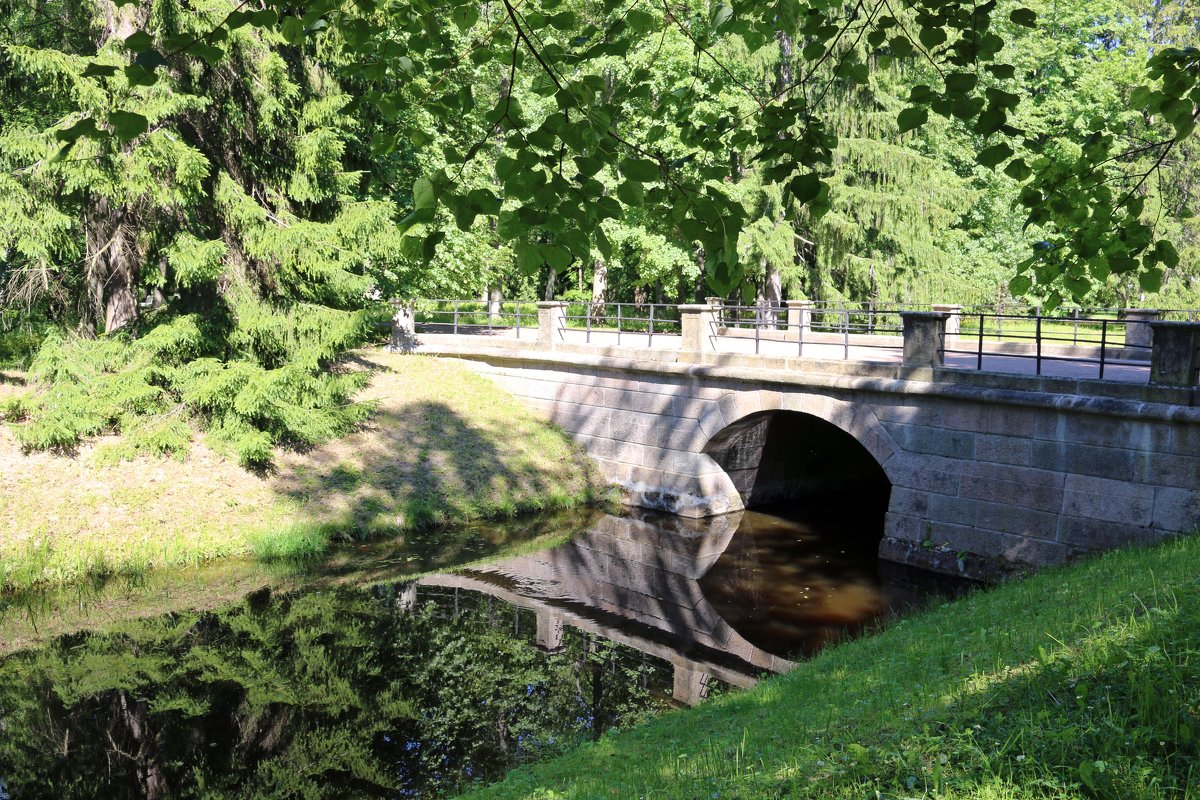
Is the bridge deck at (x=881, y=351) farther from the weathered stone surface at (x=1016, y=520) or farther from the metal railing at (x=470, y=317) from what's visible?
the weathered stone surface at (x=1016, y=520)

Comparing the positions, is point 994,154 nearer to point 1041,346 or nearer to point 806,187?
point 806,187

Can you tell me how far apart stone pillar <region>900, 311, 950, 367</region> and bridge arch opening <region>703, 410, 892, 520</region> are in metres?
3.14

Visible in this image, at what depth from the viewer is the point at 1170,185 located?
2734 cm

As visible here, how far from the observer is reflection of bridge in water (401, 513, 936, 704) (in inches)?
436

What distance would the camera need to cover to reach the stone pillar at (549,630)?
37.1 feet

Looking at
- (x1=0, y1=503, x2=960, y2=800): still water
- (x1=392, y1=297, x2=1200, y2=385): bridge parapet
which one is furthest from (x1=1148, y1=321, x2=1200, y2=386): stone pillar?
(x1=0, y1=503, x2=960, y2=800): still water

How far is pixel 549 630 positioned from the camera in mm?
11844

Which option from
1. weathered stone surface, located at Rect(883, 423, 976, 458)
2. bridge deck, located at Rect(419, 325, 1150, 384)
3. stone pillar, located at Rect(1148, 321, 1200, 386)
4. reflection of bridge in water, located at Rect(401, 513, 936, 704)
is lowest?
reflection of bridge in water, located at Rect(401, 513, 936, 704)

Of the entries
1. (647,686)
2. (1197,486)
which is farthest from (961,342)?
(647,686)

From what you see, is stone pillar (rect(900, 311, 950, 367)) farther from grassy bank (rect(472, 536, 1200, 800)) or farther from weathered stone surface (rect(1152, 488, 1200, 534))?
grassy bank (rect(472, 536, 1200, 800))

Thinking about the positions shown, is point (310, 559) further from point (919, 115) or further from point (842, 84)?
point (842, 84)

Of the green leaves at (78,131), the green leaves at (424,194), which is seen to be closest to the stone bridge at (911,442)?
the green leaves at (424,194)

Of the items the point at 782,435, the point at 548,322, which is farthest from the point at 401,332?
the point at 782,435

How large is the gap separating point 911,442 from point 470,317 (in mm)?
22336
